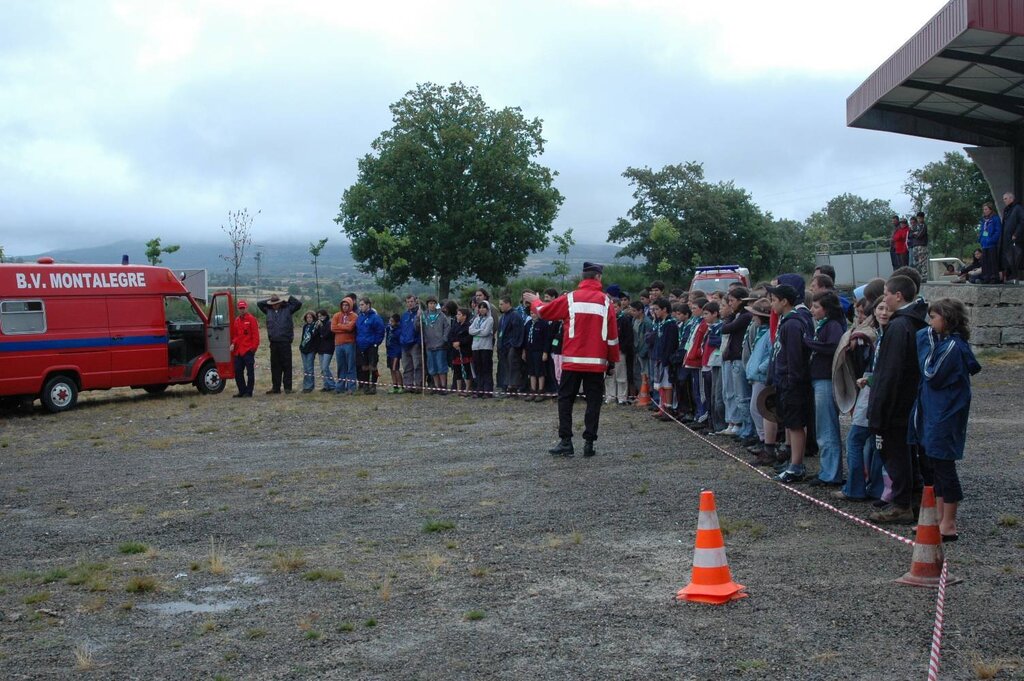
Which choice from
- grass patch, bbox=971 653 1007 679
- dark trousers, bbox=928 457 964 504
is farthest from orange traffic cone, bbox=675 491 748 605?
dark trousers, bbox=928 457 964 504

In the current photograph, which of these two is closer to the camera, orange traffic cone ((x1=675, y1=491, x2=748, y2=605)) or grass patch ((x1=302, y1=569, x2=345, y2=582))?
orange traffic cone ((x1=675, y1=491, x2=748, y2=605))

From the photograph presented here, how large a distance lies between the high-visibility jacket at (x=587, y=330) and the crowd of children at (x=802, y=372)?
151 centimetres

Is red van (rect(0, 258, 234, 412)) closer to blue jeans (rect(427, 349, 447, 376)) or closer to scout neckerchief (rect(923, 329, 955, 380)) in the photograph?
blue jeans (rect(427, 349, 447, 376))

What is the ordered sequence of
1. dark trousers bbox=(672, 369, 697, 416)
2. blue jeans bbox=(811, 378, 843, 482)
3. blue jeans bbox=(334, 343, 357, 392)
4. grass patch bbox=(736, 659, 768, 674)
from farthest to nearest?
blue jeans bbox=(334, 343, 357, 392) < dark trousers bbox=(672, 369, 697, 416) < blue jeans bbox=(811, 378, 843, 482) < grass patch bbox=(736, 659, 768, 674)

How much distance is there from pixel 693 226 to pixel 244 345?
50139 mm

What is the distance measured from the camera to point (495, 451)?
12656 mm

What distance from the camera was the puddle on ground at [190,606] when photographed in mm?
6543

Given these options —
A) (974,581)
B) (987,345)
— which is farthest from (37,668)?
(987,345)

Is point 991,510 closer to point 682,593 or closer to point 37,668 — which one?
point 682,593

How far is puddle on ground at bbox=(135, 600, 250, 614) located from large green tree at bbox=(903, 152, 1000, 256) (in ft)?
180

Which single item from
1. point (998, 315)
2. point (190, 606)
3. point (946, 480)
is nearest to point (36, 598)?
point (190, 606)

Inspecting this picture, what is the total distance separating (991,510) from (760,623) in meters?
3.61

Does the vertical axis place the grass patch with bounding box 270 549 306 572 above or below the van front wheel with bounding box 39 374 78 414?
below

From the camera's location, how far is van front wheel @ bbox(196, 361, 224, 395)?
2172 centimetres
